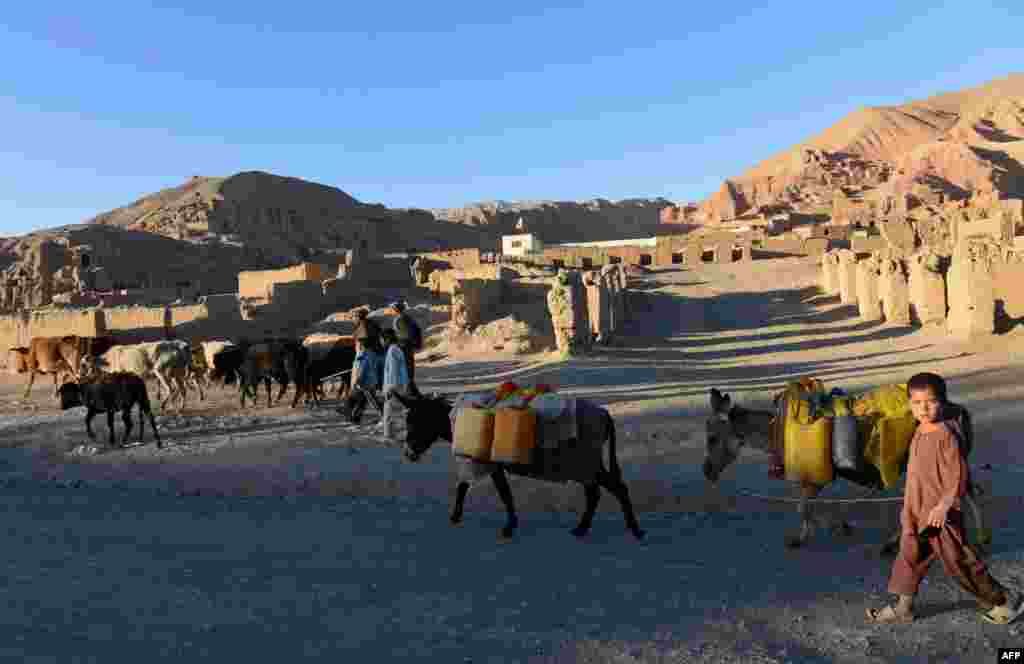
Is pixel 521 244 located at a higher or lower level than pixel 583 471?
higher

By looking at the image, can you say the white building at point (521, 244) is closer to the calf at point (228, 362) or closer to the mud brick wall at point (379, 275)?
the mud brick wall at point (379, 275)

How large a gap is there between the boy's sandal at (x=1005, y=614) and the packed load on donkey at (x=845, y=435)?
1.14m

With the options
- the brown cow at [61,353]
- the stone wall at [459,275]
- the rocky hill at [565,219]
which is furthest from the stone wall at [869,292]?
the rocky hill at [565,219]

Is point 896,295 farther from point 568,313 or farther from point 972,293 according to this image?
point 568,313

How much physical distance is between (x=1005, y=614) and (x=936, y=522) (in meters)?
0.59

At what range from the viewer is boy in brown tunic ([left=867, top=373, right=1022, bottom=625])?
3777 millimetres

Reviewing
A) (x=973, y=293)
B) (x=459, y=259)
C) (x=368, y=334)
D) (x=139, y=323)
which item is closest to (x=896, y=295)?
(x=973, y=293)

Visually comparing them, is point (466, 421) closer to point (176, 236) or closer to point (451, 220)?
point (176, 236)

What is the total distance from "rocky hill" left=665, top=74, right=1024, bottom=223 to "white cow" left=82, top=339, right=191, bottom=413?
1985 inches

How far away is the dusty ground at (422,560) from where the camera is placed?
3.86 m

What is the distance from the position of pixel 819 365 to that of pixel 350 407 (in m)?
10.1

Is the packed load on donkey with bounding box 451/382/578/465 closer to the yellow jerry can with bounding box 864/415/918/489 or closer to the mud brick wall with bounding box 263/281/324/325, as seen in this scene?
the yellow jerry can with bounding box 864/415/918/489

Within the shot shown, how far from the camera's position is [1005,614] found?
3.77m

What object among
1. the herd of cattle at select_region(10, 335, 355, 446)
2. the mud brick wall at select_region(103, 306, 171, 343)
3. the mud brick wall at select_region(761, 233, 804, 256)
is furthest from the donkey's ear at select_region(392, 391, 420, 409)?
the mud brick wall at select_region(761, 233, 804, 256)
